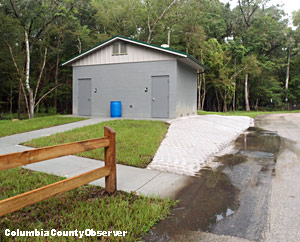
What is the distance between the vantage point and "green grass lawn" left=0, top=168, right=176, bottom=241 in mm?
2740

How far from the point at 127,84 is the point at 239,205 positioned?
1141 cm

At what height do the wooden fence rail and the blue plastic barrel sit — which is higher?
the blue plastic barrel

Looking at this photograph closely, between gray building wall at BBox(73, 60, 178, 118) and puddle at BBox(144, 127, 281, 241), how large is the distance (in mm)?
8052

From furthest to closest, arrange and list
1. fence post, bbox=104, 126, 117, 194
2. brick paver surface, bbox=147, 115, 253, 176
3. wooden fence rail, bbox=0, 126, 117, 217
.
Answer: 1. brick paver surface, bbox=147, 115, 253, 176
2. fence post, bbox=104, 126, 117, 194
3. wooden fence rail, bbox=0, 126, 117, 217

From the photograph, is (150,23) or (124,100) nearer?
(124,100)

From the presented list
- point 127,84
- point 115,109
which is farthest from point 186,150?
point 127,84

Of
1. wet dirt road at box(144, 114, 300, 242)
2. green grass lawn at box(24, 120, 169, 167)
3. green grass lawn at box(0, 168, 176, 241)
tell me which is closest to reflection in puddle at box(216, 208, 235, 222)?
wet dirt road at box(144, 114, 300, 242)

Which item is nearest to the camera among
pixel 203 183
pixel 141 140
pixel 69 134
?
pixel 203 183

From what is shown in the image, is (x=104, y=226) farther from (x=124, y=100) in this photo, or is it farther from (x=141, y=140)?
(x=124, y=100)

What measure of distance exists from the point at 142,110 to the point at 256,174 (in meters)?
9.42

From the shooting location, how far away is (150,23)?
2667 centimetres

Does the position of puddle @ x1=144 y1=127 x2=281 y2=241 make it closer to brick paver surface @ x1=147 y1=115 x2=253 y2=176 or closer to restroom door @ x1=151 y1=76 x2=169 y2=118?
brick paver surface @ x1=147 y1=115 x2=253 y2=176

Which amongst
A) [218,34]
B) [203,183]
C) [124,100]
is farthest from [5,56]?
[218,34]

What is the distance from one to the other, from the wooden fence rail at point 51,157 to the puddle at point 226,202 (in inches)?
43.7
